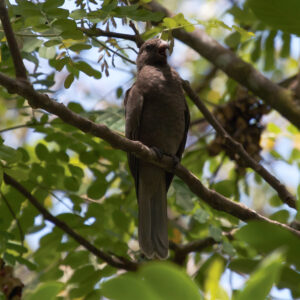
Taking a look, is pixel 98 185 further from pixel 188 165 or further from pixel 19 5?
pixel 19 5

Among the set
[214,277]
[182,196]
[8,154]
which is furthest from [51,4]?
[214,277]

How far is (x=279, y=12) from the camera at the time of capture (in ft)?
4.20

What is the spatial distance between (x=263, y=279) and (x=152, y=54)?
12.9 feet

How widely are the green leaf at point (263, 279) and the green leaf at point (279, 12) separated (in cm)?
61

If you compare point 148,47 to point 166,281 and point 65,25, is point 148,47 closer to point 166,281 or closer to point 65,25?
point 65,25

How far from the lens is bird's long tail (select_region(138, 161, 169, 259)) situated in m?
3.98

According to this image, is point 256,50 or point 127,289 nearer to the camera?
Answer: point 127,289

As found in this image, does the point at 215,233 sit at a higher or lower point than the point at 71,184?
lower

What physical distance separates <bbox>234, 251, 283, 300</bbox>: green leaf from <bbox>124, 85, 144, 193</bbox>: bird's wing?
9.75 ft

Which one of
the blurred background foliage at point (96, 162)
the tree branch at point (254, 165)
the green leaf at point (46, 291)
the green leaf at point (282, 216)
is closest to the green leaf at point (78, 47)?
the blurred background foliage at point (96, 162)

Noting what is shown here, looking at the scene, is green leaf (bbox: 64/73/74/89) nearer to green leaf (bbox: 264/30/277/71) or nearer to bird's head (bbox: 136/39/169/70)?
bird's head (bbox: 136/39/169/70)

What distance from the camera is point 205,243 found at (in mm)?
4180

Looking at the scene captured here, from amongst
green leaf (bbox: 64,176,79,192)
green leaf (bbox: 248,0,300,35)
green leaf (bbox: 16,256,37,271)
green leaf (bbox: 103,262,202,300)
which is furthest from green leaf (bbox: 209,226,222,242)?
green leaf (bbox: 103,262,202,300)

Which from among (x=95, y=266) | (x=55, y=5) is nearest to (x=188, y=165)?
(x=95, y=266)
